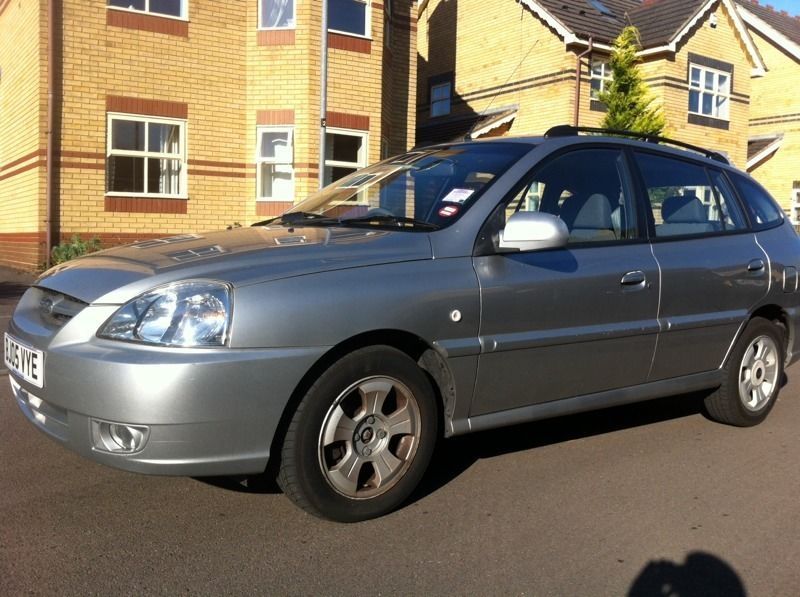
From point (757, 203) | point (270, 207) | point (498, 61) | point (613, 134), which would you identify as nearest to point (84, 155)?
point (270, 207)

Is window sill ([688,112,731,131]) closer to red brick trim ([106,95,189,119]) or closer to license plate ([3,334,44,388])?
red brick trim ([106,95,189,119])

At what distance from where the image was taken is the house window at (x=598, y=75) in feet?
68.1

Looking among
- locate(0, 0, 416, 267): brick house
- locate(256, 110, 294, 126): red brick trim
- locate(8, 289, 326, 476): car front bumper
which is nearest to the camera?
locate(8, 289, 326, 476): car front bumper

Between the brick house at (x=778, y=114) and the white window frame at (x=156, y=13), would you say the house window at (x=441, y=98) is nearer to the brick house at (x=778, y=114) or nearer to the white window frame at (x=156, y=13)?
the brick house at (x=778, y=114)

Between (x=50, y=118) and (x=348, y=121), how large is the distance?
17.5ft

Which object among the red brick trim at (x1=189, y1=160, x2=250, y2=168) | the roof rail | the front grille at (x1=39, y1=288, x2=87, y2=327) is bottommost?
the front grille at (x1=39, y1=288, x2=87, y2=327)

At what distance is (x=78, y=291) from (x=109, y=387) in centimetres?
55

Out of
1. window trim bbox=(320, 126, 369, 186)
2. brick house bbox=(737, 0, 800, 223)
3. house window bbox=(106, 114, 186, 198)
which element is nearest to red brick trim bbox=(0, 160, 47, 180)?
house window bbox=(106, 114, 186, 198)

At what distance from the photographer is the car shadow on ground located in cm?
387

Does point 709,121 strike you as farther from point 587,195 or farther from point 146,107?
point 587,195

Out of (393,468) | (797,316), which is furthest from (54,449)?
(797,316)

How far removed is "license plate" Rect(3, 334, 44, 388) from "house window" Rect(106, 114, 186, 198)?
10910 millimetres

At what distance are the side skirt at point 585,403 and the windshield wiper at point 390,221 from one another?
941 millimetres

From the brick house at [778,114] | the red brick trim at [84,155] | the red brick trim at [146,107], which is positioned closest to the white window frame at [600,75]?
the brick house at [778,114]
